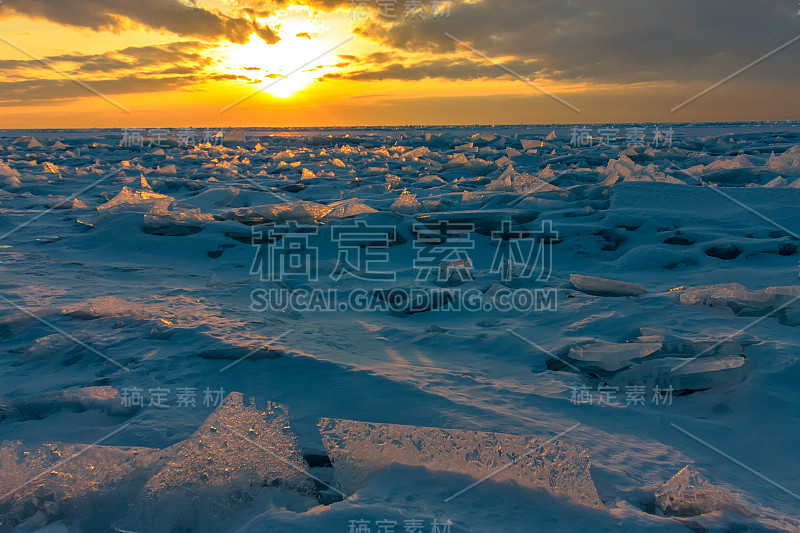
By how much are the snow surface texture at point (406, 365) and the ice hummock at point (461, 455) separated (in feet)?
0.04

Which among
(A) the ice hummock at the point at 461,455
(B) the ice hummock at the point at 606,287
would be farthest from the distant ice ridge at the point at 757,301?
(A) the ice hummock at the point at 461,455

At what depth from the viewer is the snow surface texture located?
1.04 metres

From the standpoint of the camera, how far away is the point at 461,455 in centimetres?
113

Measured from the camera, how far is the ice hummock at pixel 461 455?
106 cm

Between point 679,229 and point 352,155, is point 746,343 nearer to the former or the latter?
point 679,229

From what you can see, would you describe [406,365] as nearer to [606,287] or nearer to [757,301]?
→ [606,287]

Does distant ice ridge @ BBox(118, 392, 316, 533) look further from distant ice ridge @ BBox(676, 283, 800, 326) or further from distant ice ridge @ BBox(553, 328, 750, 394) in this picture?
distant ice ridge @ BBox(676, 283, 800, 326)

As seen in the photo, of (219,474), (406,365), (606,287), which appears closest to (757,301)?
(606,287)

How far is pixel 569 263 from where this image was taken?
10.1ft

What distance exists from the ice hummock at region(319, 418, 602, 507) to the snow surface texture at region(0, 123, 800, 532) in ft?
0.04

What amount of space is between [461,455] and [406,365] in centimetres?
63

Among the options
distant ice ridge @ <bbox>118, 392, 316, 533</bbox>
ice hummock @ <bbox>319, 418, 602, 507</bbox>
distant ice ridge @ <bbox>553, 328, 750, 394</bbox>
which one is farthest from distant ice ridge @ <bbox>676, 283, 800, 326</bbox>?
distant ice ridge @ <bbox>118, 392, 316, 533</bbox>

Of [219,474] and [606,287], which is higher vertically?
[606,287]

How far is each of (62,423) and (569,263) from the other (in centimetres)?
272
